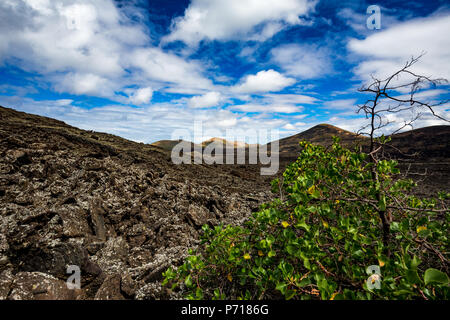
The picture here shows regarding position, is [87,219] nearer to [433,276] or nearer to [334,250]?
[334,250]

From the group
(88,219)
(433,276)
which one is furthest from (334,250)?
(88,219)

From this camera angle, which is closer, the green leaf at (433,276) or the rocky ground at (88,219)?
the green leaf at (433,276)

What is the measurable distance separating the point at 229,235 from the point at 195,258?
484mm

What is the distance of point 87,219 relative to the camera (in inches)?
191

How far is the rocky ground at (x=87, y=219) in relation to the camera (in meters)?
3.46

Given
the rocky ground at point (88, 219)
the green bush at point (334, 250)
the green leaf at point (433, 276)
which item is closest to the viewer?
the green leaf at point (433, 276)

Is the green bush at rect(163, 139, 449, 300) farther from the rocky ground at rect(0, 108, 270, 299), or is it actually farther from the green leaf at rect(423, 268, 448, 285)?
the rocky ground at rect(0, 108, 270, 299)

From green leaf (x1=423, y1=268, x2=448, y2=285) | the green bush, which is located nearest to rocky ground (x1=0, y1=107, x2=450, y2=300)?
the green bush

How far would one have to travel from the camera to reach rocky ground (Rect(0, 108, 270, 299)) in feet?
11.3

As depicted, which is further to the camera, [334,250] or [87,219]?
[87,219]

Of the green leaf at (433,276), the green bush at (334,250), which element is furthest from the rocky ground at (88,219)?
the green leaf at (433,276)

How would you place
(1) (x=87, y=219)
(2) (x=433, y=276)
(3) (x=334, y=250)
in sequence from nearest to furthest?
1. (2) (x=433, y=276)
2. (3) (x=334, y=250)
3. (1) (x=87, y=219)

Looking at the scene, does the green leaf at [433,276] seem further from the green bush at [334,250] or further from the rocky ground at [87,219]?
the rocky ground at [87,219]
